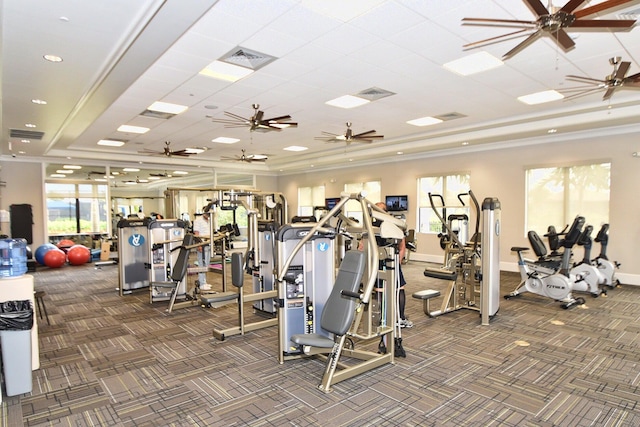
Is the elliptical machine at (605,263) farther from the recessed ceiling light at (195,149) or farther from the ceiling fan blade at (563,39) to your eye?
the recessed ceiling light at (195,149)

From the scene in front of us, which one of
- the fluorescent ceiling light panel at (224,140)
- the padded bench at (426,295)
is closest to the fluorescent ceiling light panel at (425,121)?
the padded bench at (426,295)

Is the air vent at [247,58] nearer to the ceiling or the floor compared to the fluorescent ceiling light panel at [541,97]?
nearer to the ceiling

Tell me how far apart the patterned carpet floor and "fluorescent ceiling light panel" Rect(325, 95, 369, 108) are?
11.5 feet

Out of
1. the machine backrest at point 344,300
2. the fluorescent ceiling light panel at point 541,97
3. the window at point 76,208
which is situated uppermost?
the fluorescent ceiling light panel at point 541,97

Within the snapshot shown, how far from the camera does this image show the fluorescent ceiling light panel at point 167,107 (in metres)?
6.27

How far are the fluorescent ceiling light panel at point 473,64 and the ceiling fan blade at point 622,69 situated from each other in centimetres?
123

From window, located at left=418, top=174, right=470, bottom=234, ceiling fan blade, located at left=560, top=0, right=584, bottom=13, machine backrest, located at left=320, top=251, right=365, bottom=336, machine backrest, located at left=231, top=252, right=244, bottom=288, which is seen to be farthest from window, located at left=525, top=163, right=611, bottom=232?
machine backrest, located at left=231, top=252, right=244, bottom=288

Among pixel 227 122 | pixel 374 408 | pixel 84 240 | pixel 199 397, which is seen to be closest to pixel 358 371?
pixel 374 408

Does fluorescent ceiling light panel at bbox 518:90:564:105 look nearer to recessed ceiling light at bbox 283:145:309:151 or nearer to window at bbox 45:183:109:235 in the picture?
recessed ceiling light at bbox 283:145:309:151

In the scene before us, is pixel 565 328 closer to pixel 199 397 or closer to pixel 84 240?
pixel 199 397

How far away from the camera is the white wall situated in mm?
7242

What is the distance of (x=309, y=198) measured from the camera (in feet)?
49.1

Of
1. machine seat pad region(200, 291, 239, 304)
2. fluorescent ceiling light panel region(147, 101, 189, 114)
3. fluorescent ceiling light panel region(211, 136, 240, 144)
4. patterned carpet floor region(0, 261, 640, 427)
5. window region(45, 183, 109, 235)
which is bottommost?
patterned carpet floor region(0, 261, 640, 427)

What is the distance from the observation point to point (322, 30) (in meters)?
3.74
